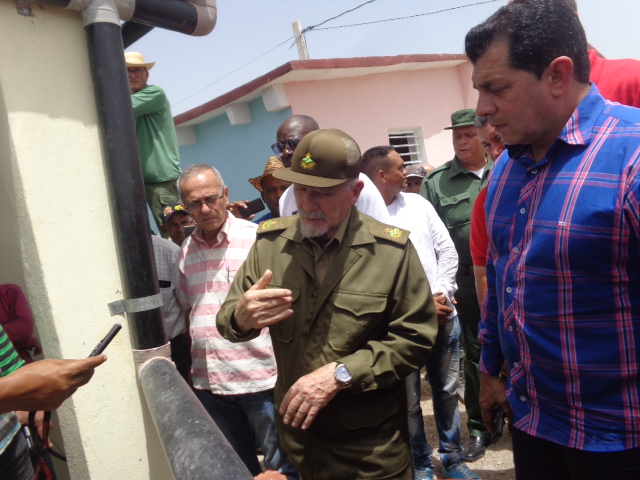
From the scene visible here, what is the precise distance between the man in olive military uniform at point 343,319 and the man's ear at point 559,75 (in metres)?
0.83

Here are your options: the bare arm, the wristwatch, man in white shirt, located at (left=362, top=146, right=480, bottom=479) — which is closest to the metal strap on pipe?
the bare arm

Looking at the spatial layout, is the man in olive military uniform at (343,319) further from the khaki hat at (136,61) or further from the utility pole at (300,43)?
the utility pole at (300,43)

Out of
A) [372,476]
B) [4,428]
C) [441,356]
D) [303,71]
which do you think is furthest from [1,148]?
[303,71]

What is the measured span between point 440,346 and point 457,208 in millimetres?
1182

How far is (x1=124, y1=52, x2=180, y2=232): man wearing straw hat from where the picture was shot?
5.10 m

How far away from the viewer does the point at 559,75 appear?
1649 millimetres

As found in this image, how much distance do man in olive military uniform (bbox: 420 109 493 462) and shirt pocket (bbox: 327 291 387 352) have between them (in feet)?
7.31

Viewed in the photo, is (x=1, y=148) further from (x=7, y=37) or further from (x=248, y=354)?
(x=248, y=354)

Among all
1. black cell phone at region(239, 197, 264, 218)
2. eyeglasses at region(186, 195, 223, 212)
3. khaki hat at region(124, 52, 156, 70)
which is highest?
khaki hat at region(124, 52, 156, 70)

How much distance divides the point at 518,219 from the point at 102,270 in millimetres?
1748

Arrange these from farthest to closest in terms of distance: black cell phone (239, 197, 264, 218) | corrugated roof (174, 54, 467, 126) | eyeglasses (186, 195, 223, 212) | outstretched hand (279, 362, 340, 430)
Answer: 1. corrugated roof (174, 54, 467, 126)
2. black cell phone (239, 197, 264, 218)
3. eyeglasses (186, 195, 223, 212)
4. outstretched hand (279, 362, 340, 430)

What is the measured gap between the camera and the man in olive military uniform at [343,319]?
2.21 metres

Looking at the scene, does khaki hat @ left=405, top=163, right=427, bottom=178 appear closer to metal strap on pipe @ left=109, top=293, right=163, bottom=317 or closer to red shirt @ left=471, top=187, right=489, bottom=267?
red shirt @ left=471, top=187, right=489, bottom=267

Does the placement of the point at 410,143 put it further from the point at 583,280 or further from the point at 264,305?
the point at 583,280
